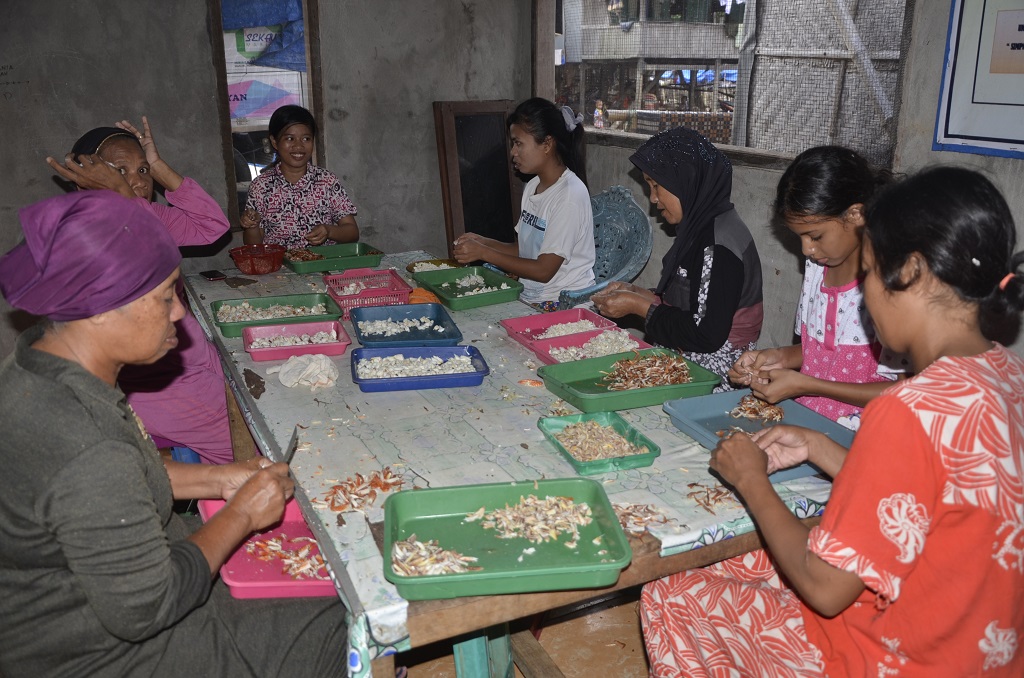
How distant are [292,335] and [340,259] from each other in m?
1.30

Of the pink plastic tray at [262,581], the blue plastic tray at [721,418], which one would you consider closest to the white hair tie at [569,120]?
the blue plastic tray at [721,418]

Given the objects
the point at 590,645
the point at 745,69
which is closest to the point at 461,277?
the point at 590,645

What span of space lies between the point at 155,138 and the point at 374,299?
9.48ft

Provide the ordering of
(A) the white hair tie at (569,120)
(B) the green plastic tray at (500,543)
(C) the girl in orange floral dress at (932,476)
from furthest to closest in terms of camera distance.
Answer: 1. (A) the white hair tie at (569,120)
2. (B) the green plastic tray at (500,543)
3. (C) the girl in orange floral dress at (932,476)

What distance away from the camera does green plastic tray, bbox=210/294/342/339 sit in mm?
3400

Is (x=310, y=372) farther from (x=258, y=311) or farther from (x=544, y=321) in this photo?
(x=544, y=321)

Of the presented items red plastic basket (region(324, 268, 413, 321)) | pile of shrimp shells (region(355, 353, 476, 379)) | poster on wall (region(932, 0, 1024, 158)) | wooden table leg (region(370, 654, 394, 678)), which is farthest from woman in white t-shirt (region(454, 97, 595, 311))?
wooden table leg (region(370, 654, 394, 678))

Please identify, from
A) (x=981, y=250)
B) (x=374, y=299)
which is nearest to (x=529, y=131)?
(x=374, y=299)

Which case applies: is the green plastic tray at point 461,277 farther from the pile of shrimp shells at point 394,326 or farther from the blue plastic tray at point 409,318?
the pile of shrimp shells at point 394,326

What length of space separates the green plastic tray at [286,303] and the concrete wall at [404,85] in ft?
9.12

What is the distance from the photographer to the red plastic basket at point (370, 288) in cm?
385

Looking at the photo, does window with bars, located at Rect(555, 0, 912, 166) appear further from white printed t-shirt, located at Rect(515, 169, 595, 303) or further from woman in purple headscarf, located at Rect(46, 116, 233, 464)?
woman in purple headscarf, located at Rect(46, 116, 233, 464)

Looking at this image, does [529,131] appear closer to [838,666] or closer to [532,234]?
[532,234]

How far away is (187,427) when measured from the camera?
3.27 meters
